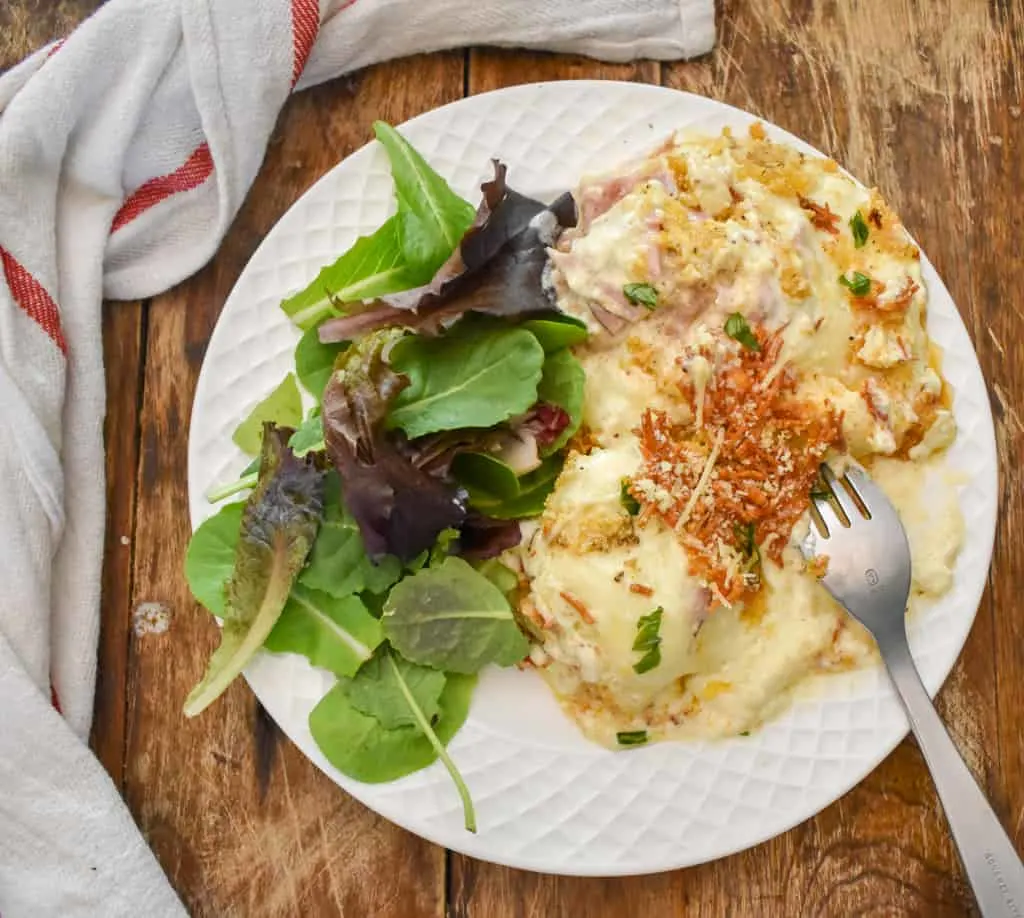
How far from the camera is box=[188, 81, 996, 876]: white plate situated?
80.5 inches

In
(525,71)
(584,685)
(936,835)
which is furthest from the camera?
(525,71)

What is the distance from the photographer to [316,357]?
6.88 feet

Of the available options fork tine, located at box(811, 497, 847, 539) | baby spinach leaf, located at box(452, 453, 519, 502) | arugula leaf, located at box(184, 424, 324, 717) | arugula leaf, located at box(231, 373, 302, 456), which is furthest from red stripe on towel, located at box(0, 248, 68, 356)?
fork tine, located at box(811, 497, 847, 539)

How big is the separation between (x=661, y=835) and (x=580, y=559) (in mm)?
589

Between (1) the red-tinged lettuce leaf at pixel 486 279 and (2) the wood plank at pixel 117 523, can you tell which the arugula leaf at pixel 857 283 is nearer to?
(1) the red-tinged lettuce leaf at pixel 486 279

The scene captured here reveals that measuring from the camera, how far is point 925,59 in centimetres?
251

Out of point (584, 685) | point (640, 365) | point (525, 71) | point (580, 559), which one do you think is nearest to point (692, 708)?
point (584, 685)

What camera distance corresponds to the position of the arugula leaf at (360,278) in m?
2.12

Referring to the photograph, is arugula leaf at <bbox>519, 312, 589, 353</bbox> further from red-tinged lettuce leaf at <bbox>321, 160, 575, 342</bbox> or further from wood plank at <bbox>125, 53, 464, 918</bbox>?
wood plank at <bbox>125, 53, 464, 918</bbox>

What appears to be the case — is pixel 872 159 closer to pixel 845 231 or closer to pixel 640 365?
pixel 845 231

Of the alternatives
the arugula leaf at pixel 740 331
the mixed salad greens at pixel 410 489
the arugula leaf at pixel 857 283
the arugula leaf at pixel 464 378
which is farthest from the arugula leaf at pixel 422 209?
the arugula leaf at pixel 857 283

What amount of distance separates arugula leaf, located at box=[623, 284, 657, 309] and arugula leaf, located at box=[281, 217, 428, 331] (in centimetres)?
42

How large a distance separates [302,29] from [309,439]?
36.2 inches

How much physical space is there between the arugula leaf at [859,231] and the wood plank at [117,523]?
1.57 m
